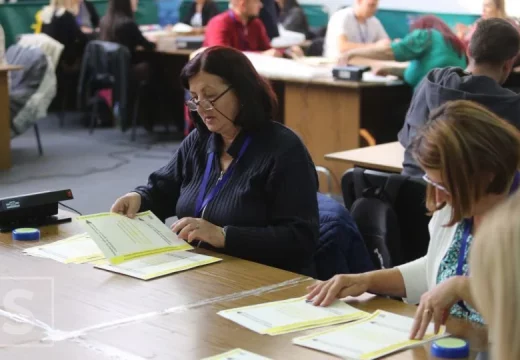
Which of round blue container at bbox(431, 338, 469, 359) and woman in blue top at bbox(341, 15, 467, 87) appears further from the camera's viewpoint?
woman in blue top at bbox(341, 15, 467, 87)

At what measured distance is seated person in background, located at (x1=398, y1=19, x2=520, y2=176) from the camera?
3727 mm

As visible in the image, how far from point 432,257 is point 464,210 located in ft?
1.00

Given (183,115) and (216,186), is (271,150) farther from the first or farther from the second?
(183,115)

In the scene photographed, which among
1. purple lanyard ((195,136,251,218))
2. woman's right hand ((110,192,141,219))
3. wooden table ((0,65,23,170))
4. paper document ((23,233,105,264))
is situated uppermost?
purple lanyard ((195,136,251,218))

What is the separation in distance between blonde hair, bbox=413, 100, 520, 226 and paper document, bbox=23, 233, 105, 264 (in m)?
1.03

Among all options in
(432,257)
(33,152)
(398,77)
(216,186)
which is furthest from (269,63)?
(432,257)

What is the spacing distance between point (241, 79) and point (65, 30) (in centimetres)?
673

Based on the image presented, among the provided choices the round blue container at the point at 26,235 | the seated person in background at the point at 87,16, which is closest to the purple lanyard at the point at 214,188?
the round blue container at the point at 26,235

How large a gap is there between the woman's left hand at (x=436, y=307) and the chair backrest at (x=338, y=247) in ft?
2.99

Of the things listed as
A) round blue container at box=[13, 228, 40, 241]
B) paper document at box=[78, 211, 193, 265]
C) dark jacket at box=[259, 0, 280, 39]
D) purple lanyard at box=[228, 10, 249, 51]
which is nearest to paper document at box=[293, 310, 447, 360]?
paper document at box=[78, 211, 193, 265]

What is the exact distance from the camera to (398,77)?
19.3 ft

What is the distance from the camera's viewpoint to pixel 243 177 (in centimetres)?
271

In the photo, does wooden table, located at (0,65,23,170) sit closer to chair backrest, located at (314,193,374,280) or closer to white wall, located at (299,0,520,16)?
chair backrest, located at (314,193,374,280)

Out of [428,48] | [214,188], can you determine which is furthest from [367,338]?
[428,48]
